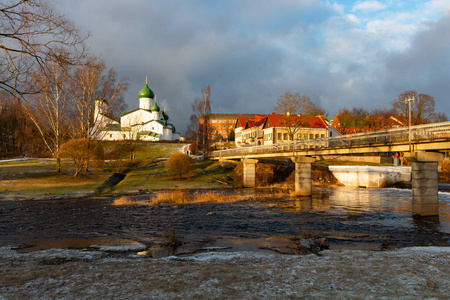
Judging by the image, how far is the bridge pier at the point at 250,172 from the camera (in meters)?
48.1

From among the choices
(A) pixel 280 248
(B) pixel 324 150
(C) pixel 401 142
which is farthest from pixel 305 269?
(B) pixel 324 150

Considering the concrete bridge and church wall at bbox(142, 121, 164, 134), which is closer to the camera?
the concrete bridge

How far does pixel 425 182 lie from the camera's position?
863 inches

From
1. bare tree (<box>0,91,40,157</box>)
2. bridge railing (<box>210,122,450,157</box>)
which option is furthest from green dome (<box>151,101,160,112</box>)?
bridge railing (<box>210,122,450,157</box>)

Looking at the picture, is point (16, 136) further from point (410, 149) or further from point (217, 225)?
point (410, 149)

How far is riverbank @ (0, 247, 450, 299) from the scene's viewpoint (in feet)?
20.7

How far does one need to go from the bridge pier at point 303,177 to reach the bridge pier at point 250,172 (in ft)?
39.6

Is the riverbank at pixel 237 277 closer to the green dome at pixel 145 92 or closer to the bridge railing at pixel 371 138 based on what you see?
the bridge railing at pixel 371 138

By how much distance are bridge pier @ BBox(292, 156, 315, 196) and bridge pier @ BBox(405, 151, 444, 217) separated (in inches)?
547

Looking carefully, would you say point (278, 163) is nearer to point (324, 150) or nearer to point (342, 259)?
point (324, 150)

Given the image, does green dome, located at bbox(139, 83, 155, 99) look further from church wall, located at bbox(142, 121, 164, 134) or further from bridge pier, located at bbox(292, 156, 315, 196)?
bridge pier, located at bbox(292, 156, 315, 196)

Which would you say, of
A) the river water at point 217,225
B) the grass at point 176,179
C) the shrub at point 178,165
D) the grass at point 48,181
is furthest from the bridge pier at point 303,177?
the shrub at point 178,165

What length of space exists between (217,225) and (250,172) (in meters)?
31.2

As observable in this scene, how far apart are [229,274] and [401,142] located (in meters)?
20.9
